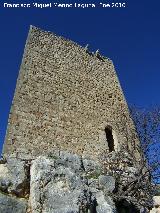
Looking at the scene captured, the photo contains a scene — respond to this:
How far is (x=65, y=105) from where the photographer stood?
594 inches

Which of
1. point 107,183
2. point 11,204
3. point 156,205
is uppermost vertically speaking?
point 107,183

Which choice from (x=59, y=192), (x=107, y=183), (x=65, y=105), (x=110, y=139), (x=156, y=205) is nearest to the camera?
(x=59, y=192)

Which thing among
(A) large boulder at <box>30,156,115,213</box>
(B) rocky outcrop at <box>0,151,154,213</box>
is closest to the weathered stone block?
(B) rocky outcrop at <box>0,151,154,213</box>

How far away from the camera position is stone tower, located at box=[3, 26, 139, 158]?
1309cm

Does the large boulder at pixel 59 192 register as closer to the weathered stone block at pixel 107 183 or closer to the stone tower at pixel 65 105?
the weathered stone block at pixel 107 183

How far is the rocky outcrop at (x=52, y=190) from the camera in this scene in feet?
25.6

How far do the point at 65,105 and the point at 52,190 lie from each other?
7346 millimetres

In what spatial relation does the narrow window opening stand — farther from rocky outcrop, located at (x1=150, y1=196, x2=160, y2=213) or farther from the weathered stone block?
the weathered stone block

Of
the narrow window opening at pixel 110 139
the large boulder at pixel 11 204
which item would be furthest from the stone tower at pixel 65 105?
the large boulder at pixel 11 204

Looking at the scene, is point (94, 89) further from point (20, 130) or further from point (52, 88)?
point (20, 130)

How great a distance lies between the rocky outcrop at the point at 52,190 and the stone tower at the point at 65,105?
2.84 meters

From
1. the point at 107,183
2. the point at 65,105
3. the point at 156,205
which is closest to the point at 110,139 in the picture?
the point at 65,105

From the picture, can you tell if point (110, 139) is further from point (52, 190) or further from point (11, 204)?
point (11, 204)

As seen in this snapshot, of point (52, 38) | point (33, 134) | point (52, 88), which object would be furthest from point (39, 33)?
point (33, 134)
